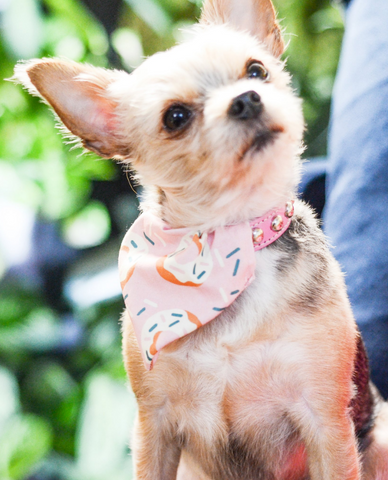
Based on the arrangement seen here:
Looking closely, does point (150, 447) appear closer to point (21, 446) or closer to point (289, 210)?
point (289, 210)

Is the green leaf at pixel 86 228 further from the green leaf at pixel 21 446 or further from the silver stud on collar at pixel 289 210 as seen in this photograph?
the silver stud on collar at pixel 289 210

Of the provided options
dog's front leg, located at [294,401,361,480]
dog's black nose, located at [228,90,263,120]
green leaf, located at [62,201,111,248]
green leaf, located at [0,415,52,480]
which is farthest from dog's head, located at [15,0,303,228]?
green leaf, located at [0,415,52,480]

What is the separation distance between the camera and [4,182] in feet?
7.52

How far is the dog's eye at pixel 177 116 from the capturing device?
1.10 meters

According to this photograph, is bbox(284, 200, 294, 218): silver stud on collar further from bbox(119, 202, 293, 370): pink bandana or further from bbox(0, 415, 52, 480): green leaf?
bbox(0, 415, 52, 480): green leaf

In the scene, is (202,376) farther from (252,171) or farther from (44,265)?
(44,265)

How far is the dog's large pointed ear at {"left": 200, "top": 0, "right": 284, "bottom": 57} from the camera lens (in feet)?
4.22

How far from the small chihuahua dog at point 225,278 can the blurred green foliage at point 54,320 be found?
94 centimetres

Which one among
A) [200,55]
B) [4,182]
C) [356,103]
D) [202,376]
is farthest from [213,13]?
[4,182]

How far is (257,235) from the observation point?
1.14 m

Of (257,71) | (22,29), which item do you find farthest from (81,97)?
(22,29)

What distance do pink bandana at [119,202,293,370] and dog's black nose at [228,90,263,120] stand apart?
0.82 feet

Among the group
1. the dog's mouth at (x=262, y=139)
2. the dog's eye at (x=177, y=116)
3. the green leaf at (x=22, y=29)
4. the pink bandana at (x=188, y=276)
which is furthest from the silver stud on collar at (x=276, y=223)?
the green leaf at (x=22, y=29)

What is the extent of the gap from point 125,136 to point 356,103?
2.95 feet
